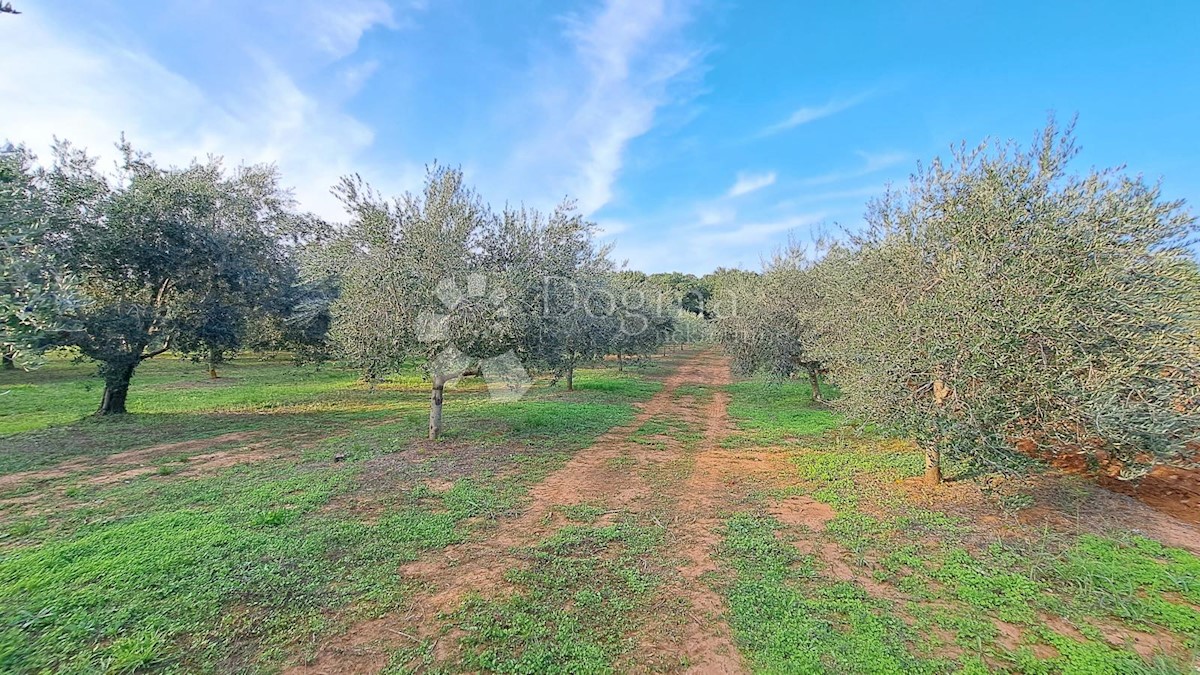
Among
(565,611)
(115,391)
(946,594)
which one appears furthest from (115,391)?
(946,594)

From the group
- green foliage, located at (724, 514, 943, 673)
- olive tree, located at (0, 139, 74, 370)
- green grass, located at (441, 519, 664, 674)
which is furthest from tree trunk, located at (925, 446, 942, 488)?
olive tree, located at (0, 139, 74, 370)

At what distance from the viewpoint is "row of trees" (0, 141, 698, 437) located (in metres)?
9.38

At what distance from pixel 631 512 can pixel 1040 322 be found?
232 inches

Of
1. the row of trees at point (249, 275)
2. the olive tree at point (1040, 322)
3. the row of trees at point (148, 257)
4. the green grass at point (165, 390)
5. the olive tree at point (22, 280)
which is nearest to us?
the olive tree at point (1040, 322)

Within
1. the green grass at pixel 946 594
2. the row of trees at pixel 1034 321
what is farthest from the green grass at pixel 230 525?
the row of trees at pixel 1034 321

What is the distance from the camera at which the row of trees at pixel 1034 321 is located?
218 inches

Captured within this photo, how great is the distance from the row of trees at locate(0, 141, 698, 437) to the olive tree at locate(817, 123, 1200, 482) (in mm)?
6834

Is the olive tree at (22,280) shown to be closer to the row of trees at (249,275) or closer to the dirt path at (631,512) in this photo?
A: the row of trees at (249,275)

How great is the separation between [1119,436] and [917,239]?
12.1 feet

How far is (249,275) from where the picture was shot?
14.2m

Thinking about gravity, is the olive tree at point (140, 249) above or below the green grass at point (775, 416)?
above

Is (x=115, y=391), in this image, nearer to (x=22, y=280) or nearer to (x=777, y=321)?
(x=22, y=280)

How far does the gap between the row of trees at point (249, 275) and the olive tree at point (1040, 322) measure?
683 centimetres

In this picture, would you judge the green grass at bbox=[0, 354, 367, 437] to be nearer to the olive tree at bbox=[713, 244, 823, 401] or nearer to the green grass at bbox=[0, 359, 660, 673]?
the green grass at bbox=[0, 359, 660, 673]
